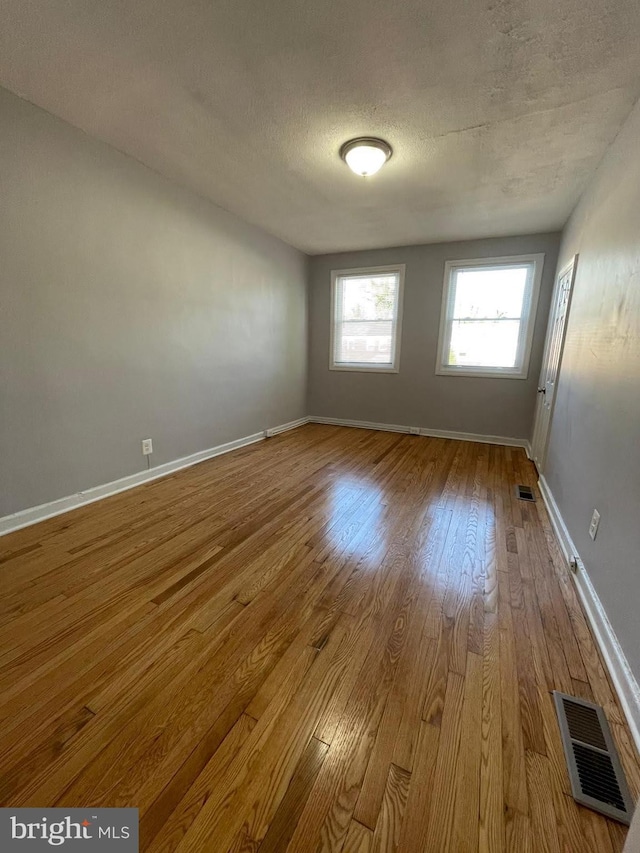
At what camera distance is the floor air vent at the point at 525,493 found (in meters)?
2.95

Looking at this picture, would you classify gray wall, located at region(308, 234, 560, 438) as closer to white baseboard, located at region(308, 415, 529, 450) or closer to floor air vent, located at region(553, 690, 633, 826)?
white baseboard, located at region(308, 415, 529, 450)

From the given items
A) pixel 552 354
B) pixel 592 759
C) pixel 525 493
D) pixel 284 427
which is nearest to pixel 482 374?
pixel 552 354

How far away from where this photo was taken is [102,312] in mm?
2631

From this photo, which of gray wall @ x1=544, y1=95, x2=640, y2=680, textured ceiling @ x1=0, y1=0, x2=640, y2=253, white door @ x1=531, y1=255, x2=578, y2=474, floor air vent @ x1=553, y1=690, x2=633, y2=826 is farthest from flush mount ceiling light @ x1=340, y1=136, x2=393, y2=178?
floor air vent @ x1=553, y1=690, x2=633, y2=826

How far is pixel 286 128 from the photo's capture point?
225cm

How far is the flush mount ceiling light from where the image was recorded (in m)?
2.37

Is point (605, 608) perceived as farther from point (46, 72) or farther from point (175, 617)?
point (46, 72)

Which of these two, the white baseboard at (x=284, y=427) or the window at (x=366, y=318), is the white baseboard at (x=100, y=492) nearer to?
the white baseboard at (x=284, y=427)

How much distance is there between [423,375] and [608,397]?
329 centimetres

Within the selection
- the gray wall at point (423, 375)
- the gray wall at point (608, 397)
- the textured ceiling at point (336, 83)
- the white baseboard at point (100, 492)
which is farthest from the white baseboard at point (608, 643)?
the white baseboard at point (100, 492)

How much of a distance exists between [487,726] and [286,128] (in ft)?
10.8

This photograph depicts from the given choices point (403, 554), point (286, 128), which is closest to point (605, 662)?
point (403, 554)

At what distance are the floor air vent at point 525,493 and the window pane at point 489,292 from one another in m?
2.46

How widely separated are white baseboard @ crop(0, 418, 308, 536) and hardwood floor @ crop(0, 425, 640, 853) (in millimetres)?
129
